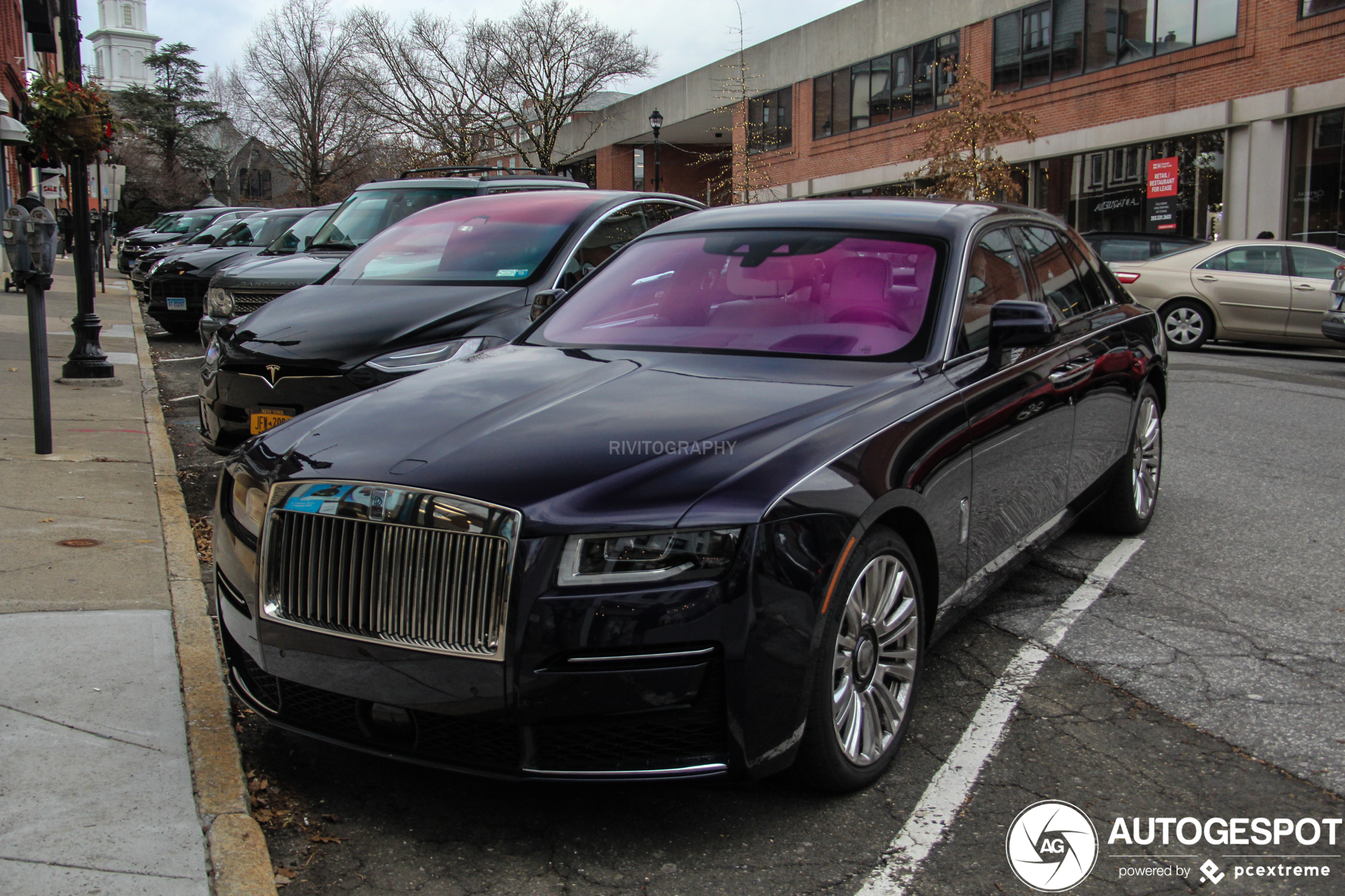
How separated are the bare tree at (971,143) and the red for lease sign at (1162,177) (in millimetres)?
2824

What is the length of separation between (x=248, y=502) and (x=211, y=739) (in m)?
0.74

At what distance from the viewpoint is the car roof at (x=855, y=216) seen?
4.36 meters

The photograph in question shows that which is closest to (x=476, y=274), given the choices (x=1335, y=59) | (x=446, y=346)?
(x=446, y=346)

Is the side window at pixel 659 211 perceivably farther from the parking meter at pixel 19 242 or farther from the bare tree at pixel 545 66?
the bare tree at pixel 545 66

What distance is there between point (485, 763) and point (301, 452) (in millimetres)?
1031

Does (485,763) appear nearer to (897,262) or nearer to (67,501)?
(897,262)

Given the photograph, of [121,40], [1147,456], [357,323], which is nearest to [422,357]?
[357,323]

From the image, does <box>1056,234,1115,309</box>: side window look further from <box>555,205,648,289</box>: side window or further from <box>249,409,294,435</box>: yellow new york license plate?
<box>249,409,294,435</box>: yellow new york license plate

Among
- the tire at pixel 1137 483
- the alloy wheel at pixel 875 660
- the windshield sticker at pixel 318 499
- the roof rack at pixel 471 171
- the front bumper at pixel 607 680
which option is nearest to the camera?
the front bumper at pixel 607 680

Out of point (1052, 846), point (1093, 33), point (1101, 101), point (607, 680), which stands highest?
point (1093, 33)

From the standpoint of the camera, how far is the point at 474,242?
288 inches

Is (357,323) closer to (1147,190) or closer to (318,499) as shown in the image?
(318,499)

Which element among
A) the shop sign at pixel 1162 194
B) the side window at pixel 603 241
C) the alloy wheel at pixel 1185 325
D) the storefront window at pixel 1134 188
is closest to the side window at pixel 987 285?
the side window at pixel 603 241

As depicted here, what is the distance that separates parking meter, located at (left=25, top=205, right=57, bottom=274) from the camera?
24.1ft
